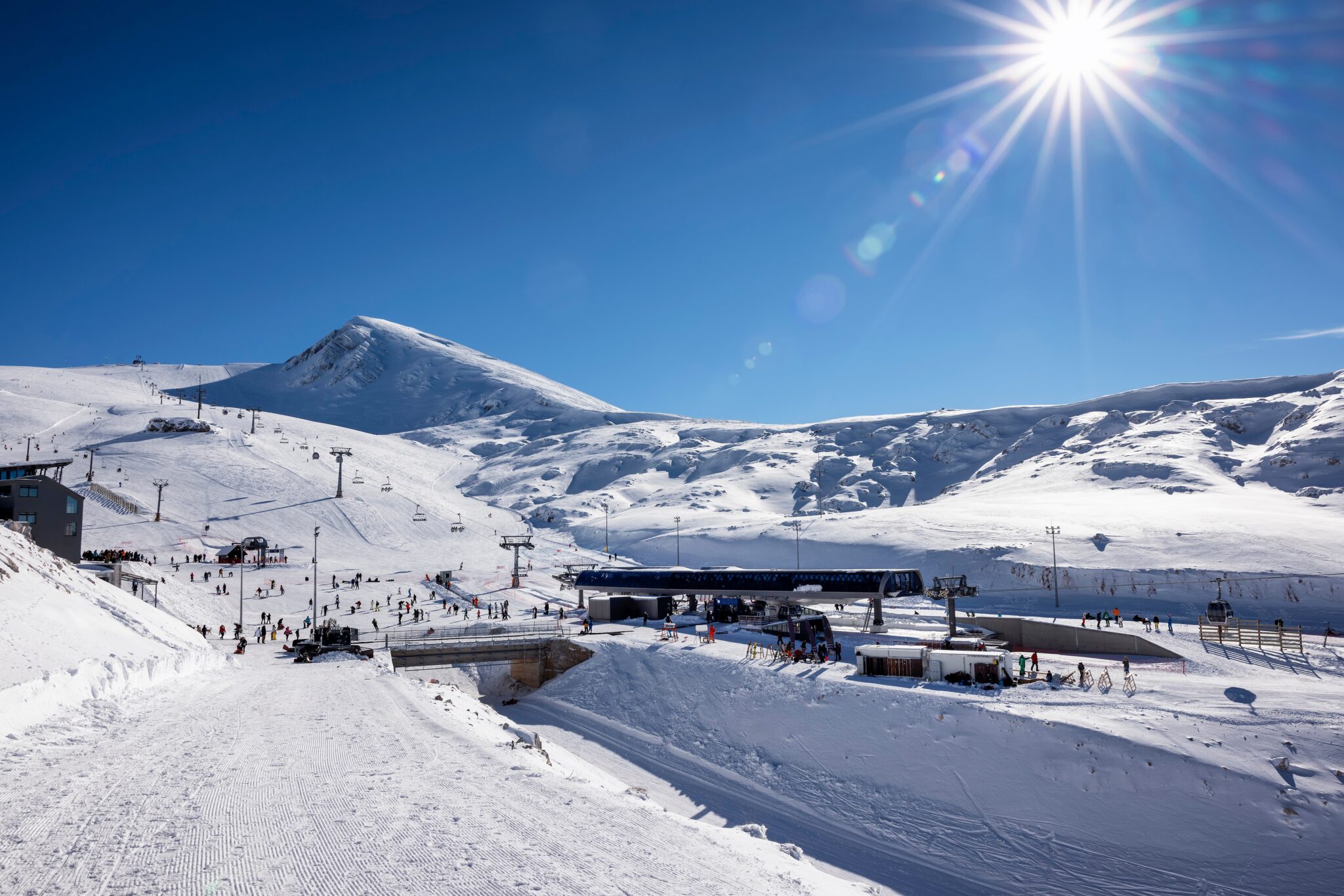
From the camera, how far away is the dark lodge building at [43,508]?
158 ft

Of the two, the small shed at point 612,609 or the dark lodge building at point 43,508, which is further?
the small shed at point 612,609

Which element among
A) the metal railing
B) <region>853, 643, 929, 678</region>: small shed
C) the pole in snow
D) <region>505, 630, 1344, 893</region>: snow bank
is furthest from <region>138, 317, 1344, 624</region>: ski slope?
the metal railing

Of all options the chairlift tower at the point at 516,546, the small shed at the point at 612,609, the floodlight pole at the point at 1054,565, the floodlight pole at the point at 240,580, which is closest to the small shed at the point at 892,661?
the small shed at the point at 612,609

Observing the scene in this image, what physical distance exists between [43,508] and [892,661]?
181 ft

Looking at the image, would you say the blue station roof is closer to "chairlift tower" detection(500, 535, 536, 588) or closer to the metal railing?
"chairlift tower" detection(500, 535, 536, 588)

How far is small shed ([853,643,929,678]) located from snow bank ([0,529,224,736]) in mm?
28482

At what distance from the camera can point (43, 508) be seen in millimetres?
49562

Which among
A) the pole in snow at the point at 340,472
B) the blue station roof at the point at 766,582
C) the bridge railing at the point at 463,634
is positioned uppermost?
the pole in snow at the point at 340,472

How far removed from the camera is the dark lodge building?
48062mm

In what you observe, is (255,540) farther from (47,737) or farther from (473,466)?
(473,466)

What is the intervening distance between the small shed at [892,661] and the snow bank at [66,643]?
1121 inches

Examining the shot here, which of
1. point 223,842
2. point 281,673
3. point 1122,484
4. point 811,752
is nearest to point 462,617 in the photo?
point 281,673

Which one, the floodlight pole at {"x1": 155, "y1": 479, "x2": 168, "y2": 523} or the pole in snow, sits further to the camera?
the pole in snow

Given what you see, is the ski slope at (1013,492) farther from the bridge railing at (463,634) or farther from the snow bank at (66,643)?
the snow bank at (66,643)
